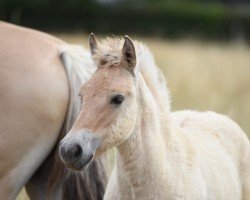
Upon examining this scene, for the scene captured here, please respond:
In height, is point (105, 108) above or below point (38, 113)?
above

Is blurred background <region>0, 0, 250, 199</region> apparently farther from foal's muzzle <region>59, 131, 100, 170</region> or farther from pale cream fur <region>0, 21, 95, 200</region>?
foal's muzzle <region>59, 131, 100, 170</region>

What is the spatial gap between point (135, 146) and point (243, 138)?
1109 mm

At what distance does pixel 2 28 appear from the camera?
4691 millimetres

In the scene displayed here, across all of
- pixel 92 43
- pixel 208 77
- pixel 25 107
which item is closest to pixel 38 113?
pixel 25 107

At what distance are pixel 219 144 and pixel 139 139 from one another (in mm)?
816

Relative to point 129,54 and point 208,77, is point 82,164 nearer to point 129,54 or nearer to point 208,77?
point 129,54

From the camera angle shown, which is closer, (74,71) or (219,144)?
(219,144)

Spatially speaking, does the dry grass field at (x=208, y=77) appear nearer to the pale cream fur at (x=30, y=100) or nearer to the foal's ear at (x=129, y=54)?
the pale cream fur at (x=30, y=100)

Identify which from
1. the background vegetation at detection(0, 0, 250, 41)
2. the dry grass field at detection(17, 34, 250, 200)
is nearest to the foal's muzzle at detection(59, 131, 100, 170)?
the dry grass field at detection(17, 34, 250, 200)

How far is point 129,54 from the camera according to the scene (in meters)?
3.71

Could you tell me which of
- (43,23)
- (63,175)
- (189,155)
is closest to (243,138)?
(189,155)

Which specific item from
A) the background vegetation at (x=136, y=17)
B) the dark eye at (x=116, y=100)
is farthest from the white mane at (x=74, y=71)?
the background vegetation at (x=136, y=17)

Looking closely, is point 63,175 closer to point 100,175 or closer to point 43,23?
point 100,175

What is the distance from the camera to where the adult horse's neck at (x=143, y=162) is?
3.82 metres
